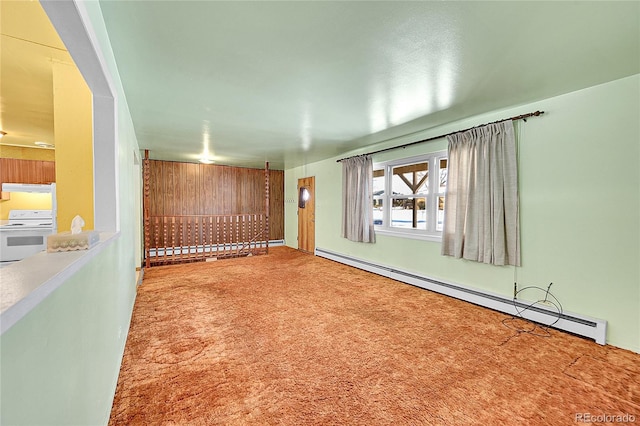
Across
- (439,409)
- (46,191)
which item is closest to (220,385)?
(439,409)

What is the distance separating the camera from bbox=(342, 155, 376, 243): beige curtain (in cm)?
496

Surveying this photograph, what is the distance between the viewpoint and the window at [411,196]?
398cm

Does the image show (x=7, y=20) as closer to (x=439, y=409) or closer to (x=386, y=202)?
(x=439, y=409)

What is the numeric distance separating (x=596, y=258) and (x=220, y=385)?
3.39 meters

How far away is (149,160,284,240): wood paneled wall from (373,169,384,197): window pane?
4.06 m

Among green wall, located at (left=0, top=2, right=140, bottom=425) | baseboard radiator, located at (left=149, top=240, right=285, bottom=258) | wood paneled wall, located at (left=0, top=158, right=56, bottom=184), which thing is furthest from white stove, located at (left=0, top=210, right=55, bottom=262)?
baseboard radiator, located at (left=149, top=240, right=285, bottom=258)

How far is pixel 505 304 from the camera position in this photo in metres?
3.08

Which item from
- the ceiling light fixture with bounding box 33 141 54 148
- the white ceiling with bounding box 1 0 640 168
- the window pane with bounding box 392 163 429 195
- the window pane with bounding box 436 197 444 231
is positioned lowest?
the window pane with bounding box 436 197 444 231

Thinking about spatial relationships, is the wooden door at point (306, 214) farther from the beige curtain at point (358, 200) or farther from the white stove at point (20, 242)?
the white stove at point (20, 242)

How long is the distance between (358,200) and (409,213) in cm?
102

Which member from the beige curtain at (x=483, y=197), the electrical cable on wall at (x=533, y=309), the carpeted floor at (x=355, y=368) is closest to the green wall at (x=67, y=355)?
the carpeted floor at (x=355, y=368)

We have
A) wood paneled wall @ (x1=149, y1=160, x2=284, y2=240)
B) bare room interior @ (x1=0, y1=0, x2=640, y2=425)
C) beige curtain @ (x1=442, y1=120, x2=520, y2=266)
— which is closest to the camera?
bare room interior @ (x1=0, y1=0, x2=640, y2=425)

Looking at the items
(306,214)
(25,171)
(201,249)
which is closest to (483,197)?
(306,214)

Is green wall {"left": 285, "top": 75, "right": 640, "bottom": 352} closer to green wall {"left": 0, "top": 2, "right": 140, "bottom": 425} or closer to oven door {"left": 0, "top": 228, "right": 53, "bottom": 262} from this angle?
green wall {"left": 0, "top": 2, "right": 140, "bottom": 425}
